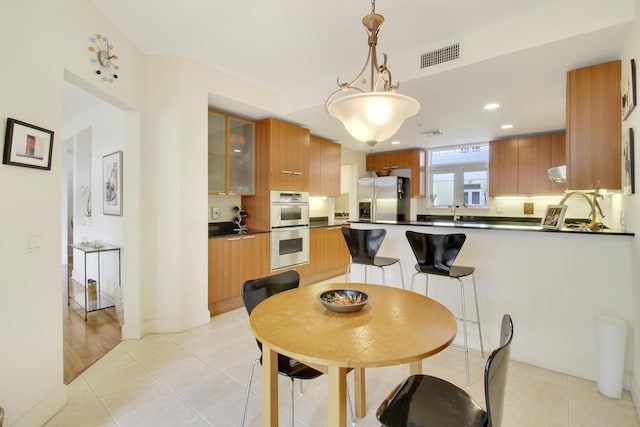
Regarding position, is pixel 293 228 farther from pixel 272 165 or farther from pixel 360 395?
pixel 360 395

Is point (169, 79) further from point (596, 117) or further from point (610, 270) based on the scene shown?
point (610, 270)

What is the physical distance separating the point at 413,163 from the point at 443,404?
5.31 meters

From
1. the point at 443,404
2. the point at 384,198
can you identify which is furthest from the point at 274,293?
the point at 384,198

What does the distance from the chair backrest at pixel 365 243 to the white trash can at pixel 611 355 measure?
5.64ft

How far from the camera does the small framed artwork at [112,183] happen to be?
138 inches

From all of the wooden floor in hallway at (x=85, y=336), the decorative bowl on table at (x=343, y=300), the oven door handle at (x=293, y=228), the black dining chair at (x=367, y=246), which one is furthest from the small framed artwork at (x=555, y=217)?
the wooden floor in hallway at (x=85, y=336)

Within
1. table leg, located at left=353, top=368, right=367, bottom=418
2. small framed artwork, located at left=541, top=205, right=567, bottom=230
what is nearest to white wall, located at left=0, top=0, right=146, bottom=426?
table leg, located at left=353, top=368, right=367, bottom=418

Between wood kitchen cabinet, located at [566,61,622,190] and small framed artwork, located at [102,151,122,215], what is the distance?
453 centimetres

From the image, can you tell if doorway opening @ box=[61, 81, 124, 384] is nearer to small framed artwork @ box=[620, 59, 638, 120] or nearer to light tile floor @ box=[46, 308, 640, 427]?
light tile floor @ box=[46, 308, 640, 427]

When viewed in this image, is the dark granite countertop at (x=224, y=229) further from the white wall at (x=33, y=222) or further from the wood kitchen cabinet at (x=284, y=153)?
the white wall at (x=33, y=222)

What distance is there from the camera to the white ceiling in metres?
2.19

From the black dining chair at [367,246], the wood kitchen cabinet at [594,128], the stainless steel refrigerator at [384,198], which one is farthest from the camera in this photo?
the stainless steel refrigerator at [384,198]

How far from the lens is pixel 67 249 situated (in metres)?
5.86

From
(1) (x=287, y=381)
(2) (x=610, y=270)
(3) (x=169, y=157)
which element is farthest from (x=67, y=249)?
(2) (x=610, y=270)
